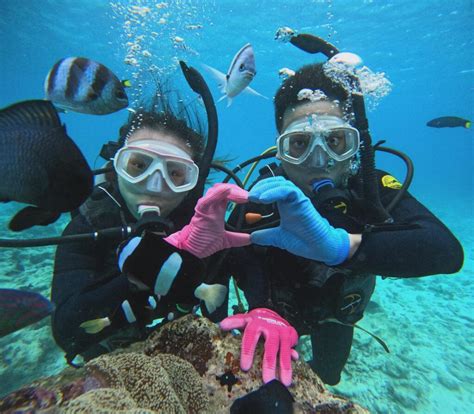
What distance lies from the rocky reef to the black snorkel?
2.37ft

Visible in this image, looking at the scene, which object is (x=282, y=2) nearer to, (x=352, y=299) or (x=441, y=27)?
(x=441, y=27)

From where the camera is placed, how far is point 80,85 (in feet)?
7.25

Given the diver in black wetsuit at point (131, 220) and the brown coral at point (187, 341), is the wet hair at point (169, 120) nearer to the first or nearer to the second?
the diver in black wetsuit at point (131, 220)

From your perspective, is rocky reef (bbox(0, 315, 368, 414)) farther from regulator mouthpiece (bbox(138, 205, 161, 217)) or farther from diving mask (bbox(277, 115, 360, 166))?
diving mask (bbox(277, 115, 360, 166))

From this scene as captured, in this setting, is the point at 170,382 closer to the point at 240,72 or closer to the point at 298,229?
the point at 298,229

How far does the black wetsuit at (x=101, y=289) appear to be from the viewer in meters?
1.46

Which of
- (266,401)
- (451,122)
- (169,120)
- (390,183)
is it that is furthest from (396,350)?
(169,120)

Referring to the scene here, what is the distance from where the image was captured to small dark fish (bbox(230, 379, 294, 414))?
5.39ft

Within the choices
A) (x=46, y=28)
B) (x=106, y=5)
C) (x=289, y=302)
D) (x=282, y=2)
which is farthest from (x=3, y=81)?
(x=289, y=302)

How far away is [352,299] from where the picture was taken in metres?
3.07

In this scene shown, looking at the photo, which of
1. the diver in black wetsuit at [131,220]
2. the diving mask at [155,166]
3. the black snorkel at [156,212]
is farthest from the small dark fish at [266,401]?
the diving mask at [155,166]

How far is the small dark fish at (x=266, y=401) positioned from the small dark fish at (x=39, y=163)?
55.7 inches

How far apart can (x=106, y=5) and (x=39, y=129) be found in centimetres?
2551

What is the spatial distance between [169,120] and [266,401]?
2589 millimetres
